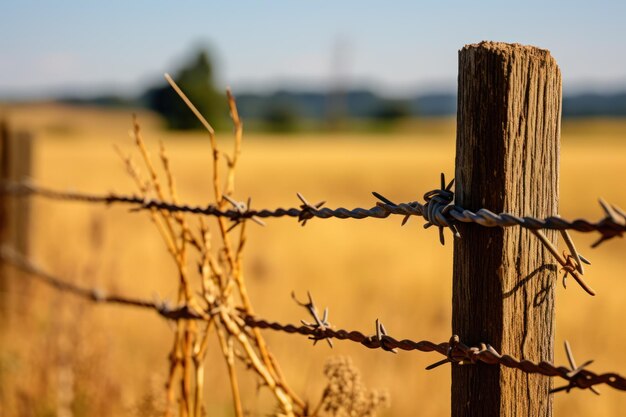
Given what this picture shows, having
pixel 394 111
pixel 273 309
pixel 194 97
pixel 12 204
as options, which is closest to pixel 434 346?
pixel 12 204

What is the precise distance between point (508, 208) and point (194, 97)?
2898 inches

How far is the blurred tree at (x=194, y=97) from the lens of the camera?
230ft

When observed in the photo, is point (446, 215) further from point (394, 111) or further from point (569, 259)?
point (394, 111)

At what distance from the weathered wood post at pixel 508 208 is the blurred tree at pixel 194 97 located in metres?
65.2

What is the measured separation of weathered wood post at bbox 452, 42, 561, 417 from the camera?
1524 millimetres

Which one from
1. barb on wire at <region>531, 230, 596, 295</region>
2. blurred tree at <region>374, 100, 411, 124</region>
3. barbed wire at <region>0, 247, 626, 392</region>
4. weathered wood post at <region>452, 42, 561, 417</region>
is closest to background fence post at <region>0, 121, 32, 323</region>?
barbed wire at <region>0, 247, 626, 392</region>

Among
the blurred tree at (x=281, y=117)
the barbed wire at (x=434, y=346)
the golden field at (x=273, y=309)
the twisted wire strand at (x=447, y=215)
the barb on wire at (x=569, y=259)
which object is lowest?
the golden field at (x=273, y=309)

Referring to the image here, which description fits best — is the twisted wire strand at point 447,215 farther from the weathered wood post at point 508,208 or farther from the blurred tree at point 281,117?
the blurred tree at point 281,117

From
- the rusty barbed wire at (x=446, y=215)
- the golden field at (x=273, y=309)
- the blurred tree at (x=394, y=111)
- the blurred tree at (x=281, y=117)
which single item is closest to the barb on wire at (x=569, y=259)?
the rusty barbed wire at (x=446, y=215)

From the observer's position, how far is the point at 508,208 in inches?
59.7

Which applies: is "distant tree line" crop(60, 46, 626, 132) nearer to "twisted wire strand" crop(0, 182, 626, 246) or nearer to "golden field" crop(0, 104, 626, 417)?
"golden field" crop(0, 104, 626, 417)

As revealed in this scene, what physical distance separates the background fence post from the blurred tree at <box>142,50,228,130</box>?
61.2 m

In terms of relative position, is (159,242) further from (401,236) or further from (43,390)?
(43,390)

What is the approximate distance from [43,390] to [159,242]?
538cm
